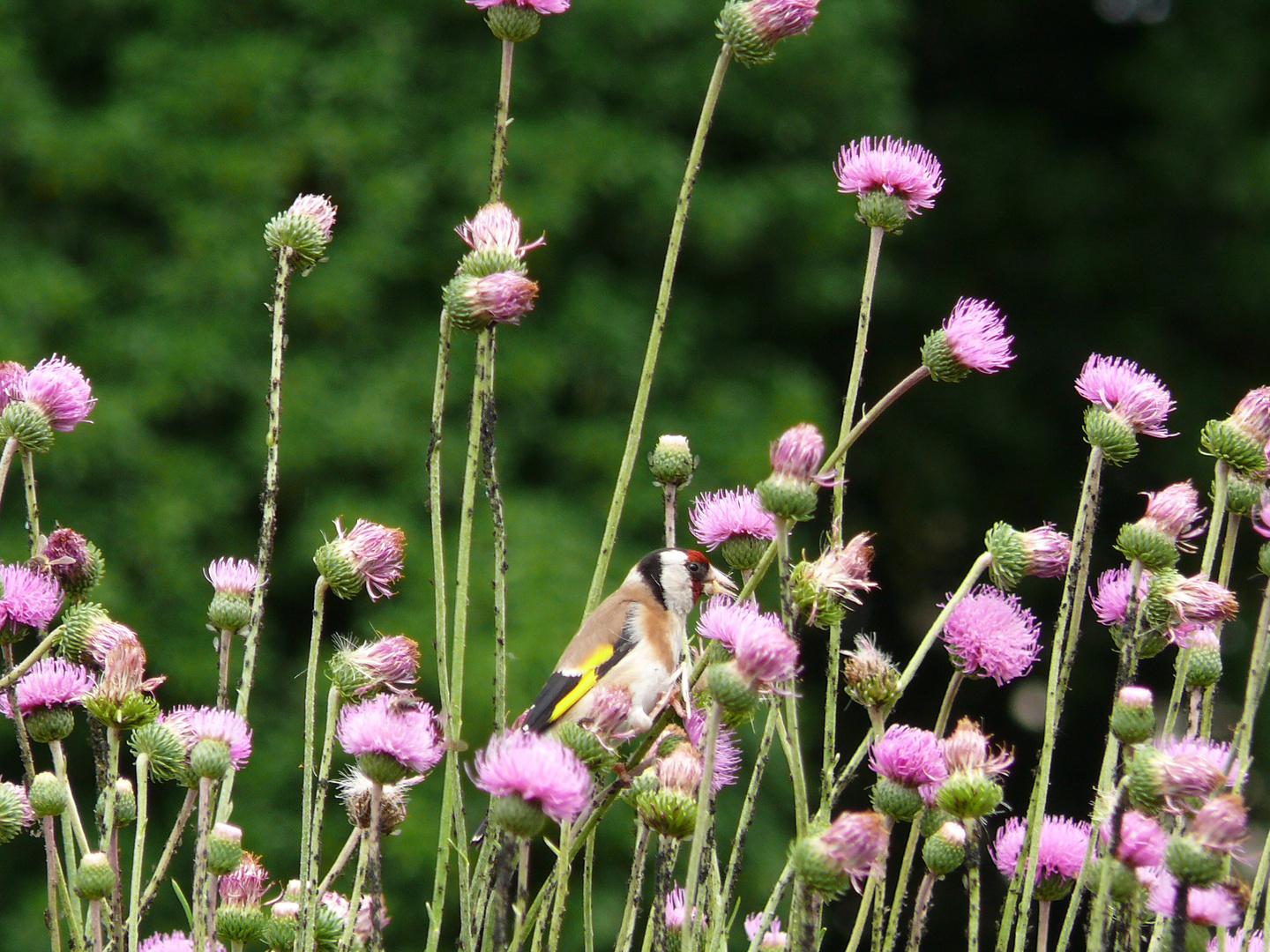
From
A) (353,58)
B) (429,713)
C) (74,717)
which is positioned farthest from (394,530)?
(353,58)

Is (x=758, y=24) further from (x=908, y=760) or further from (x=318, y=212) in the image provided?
(x=908, y=760)

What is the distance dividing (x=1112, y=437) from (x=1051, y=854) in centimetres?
45

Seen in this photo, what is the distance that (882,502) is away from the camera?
28.7 ft

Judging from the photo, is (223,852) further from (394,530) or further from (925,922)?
(925,922)

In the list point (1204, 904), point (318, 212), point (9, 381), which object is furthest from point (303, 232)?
point (1204, 904)

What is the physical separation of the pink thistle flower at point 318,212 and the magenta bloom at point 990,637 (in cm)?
82

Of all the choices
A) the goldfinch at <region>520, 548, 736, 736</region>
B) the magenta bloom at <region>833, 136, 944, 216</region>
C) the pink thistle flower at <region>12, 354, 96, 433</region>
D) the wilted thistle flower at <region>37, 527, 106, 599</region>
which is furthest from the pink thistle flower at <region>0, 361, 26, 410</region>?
the magenta bloom at <region>833, 136, 944, 216</region>

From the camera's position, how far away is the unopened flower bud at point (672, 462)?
181 centimetres

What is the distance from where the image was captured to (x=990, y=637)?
161 cm

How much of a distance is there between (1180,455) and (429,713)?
7653mm

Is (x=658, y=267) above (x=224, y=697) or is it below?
above

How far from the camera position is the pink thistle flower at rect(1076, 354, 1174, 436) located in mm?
1611

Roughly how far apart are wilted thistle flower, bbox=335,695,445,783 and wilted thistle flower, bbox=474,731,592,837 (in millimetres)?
218

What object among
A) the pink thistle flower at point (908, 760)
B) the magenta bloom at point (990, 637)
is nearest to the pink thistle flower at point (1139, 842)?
the pink thistle flower at point (908, 760)
